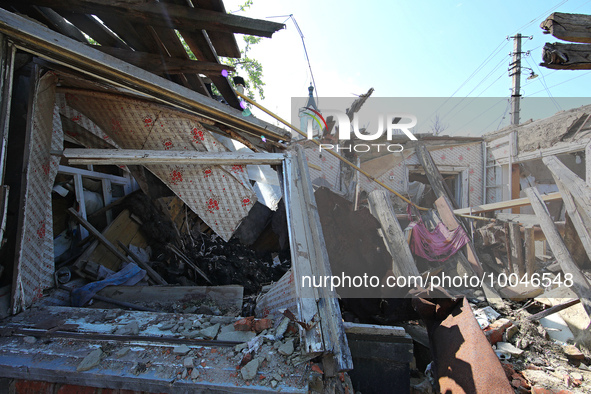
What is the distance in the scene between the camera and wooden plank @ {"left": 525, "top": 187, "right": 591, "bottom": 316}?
13.8 ft

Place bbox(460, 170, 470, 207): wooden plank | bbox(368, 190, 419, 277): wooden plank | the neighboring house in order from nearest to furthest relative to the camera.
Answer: bbox(368, 190, 419, 277): wooden plank → the neighboring house → bbox(460, 170, 470, 207): wooden plank

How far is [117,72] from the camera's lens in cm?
237

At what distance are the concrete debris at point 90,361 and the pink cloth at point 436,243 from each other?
610cm

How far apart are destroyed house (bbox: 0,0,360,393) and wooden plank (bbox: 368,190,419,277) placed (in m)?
3.04

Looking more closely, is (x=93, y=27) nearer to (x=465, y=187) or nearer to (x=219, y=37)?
(x=219, y=37)

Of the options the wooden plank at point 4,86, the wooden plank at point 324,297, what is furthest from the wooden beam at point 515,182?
the wooden plank at point 4,86

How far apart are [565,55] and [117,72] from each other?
3599 mm

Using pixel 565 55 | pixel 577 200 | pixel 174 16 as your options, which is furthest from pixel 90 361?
pixel 577 200

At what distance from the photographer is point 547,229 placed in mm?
5145

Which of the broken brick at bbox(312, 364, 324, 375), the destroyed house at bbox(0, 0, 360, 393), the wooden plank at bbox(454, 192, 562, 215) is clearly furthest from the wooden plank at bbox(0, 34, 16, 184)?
the wooden plank at bbox(454, 192, 562, 215)

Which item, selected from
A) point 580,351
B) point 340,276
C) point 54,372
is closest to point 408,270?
point 340,276

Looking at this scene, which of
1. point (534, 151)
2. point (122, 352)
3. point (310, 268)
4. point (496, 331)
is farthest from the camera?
point (534, 151)

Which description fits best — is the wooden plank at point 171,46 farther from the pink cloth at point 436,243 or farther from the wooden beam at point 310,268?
the pink cloth at point 436,243

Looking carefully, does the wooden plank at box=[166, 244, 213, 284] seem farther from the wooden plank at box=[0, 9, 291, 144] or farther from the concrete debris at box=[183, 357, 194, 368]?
the concrete debris at box=[183, 357, 194, 368]
